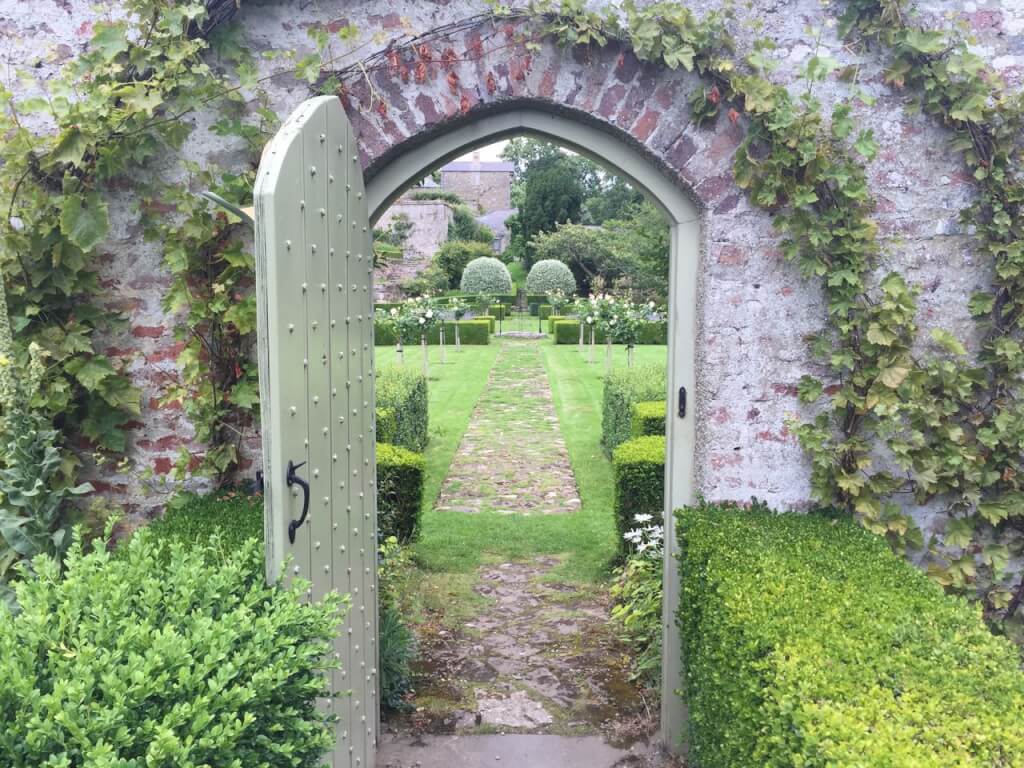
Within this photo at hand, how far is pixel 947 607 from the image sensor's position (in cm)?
263

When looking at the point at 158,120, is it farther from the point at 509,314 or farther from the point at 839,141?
the point at 509,314

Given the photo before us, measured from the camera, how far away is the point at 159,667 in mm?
1856

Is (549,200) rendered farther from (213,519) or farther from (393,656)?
(213,519)

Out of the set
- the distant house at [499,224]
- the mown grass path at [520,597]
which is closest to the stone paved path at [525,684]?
the mown grass path at [520,597]

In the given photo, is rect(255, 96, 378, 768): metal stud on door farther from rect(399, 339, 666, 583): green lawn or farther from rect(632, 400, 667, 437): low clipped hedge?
rect(632, 400, 667, 437): low clipped hedge

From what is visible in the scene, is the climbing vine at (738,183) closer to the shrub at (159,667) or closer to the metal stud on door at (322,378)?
the metal stud on door at (322,378)

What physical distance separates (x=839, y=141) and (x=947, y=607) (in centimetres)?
188

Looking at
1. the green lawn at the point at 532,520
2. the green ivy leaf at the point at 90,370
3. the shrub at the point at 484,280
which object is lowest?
the green lawn at the point at 532,520

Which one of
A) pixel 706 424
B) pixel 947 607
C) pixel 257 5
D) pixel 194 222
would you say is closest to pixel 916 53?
pixel 706 424

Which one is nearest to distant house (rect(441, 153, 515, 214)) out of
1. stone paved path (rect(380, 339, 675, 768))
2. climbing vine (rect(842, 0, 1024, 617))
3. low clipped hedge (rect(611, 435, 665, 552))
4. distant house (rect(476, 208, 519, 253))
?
distant house (rect(476, 208, 519, 253))

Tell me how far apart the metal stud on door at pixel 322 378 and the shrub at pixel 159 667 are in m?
0.21

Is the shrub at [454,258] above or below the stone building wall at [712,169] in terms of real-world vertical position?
above

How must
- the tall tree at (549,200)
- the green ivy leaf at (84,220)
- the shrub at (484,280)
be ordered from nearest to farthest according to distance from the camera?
1. the green ivy leaf at (84,220)
2. the shrub at (484,280)
3. the tall tree at (549,200)

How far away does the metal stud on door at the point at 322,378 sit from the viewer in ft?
7.48
